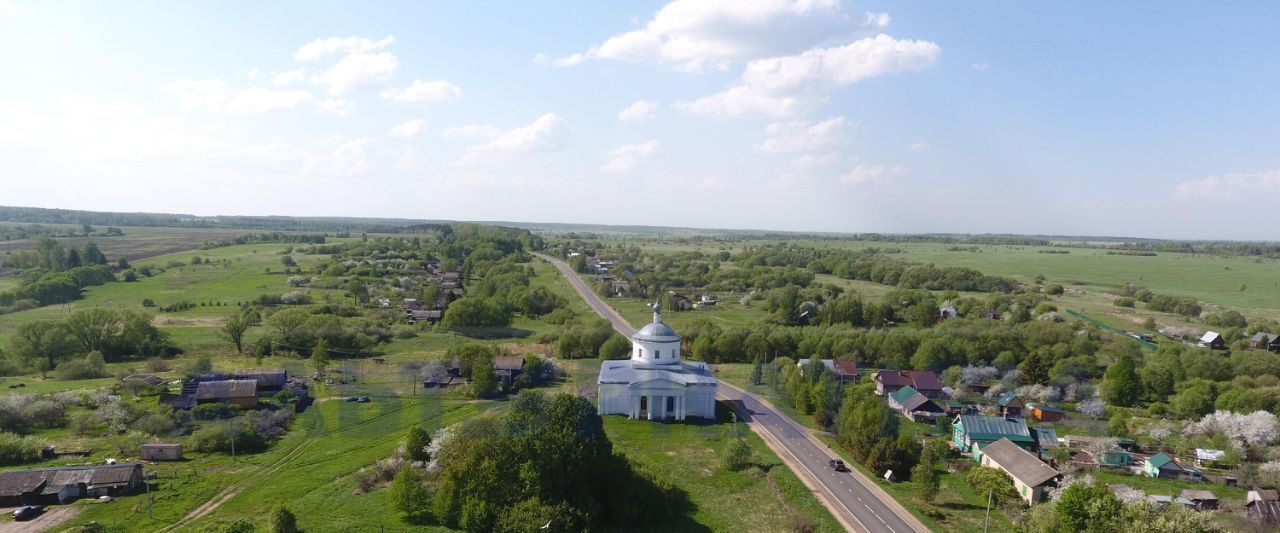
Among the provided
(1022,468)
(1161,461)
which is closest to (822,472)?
(1022,468)

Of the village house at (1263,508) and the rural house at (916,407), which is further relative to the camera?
the rural house at (916,407)

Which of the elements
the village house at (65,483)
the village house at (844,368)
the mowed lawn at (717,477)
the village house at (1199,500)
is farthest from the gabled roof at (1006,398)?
the village house at (65,483)

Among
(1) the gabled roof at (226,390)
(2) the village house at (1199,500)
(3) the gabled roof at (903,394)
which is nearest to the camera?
(2) the village house at (1199,500)

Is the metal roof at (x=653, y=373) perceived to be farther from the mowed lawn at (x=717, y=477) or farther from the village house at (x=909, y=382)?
the village house at (x=909, y=382)

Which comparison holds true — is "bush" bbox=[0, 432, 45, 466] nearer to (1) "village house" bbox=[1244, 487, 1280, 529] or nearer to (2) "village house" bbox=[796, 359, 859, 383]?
(2) "village house" bbox=[796, 359, 859, 383]

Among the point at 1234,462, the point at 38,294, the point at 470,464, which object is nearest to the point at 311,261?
the point at 38,294

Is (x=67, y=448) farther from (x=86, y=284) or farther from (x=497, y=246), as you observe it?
(x=497, y=246)
